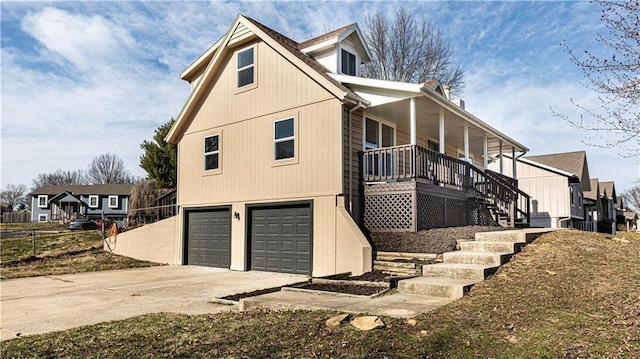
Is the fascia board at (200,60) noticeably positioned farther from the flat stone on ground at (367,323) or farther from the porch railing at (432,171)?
the flat stone on ground at (367,323)

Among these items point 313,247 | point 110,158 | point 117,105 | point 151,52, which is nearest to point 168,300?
point 313,247

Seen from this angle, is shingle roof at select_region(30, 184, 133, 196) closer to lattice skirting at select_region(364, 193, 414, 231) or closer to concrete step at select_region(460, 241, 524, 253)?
lattice skirting at select_region(364, 193, 414, 231)

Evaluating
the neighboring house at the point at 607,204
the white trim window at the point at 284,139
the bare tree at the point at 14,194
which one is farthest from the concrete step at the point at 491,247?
the bare tree at the point at 14,194

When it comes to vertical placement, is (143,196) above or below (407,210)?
above

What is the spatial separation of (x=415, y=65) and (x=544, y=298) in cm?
2294

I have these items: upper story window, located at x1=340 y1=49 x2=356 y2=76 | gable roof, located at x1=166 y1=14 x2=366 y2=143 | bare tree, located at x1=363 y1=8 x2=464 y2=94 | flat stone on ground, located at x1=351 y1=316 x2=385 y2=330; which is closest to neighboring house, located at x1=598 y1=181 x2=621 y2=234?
bare tree, located at x1=363 y1=8 x2=464 y2=94

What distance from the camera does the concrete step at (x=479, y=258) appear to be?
7.89 meters

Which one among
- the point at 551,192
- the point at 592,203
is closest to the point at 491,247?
the point at 551,192

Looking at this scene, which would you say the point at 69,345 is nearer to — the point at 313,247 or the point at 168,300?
the point at 168,300

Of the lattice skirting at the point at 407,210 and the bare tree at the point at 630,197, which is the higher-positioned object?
the bare tree at the point at 630,197

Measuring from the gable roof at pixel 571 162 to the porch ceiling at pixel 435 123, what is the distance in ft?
31.1

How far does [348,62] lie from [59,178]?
81.1m

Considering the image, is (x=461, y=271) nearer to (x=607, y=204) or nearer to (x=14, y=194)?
(x=607, y=204)

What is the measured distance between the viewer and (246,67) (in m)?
13.7
